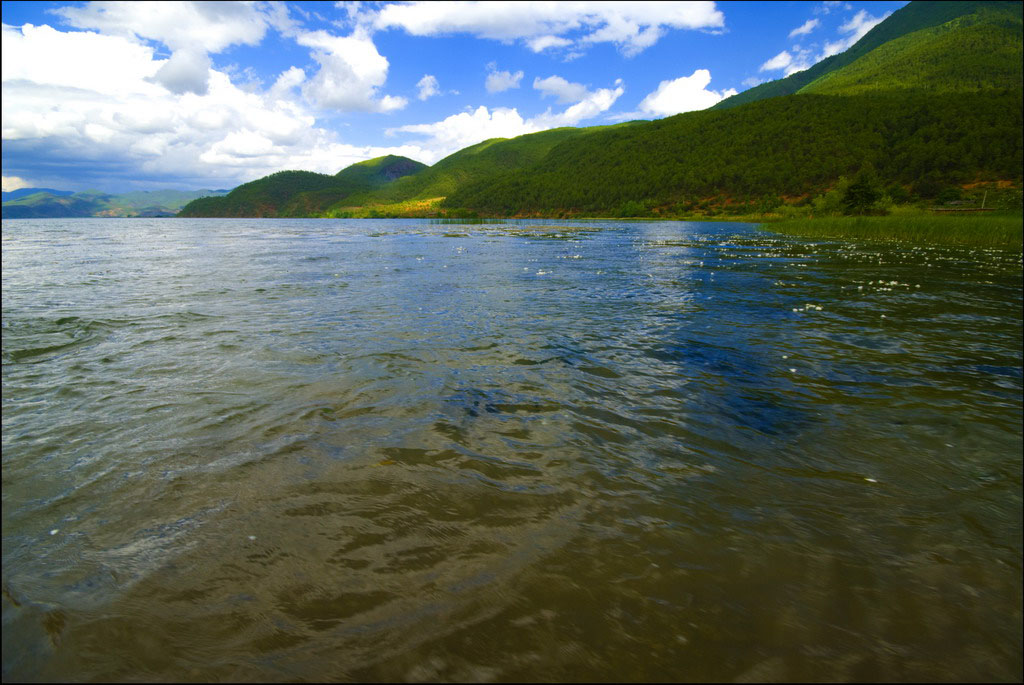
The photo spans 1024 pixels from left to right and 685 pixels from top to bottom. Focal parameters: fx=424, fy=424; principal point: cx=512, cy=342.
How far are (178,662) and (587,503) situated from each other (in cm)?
382

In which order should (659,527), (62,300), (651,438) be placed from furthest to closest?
(62,300) → (651,438) → (659,527)

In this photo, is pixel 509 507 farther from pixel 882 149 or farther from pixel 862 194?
pixel 882 149

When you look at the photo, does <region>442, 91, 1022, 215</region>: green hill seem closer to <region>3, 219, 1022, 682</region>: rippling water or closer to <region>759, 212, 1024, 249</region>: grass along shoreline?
<region>759, 212, 1024, 249</region>: grass along shoreline

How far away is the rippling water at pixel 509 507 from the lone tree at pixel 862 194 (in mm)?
71826

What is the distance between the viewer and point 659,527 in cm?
454

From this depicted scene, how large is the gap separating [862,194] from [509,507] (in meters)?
86.0

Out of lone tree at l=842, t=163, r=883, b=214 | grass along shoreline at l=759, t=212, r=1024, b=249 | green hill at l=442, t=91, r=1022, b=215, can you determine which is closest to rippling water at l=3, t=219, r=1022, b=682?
grass along shoreline at l=759, t=212, r=1024, b=249

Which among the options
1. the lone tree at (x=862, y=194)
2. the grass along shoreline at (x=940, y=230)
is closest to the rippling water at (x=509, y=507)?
the grass along shoreline at (x=940, y=230)

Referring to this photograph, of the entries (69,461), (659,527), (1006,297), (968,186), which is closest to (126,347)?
(69,461)

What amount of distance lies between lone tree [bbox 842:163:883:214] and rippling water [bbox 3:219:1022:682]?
71826 millimetres

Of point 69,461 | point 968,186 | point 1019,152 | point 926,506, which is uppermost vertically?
point 1019,152

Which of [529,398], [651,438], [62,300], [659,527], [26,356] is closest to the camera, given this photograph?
[659,527]

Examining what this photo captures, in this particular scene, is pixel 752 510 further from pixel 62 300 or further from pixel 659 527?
pixel 62 300

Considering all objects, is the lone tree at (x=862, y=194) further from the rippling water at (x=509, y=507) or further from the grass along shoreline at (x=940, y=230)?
the rippling water at (x=509, y=507)
